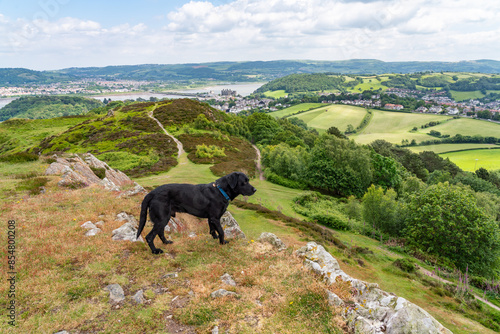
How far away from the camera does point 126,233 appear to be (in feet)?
37.9

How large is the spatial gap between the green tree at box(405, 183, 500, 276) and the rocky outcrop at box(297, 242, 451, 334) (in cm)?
1999

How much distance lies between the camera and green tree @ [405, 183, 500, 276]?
2333cm

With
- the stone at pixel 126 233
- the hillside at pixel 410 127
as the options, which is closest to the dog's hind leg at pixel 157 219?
the stone at pixel 126 233

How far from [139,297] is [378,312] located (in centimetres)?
717

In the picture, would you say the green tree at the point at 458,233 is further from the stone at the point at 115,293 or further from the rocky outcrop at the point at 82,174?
the rocky outcrop at the point at 82,174

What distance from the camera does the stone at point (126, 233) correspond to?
11148 millimetres

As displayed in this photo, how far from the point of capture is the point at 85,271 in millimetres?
8453

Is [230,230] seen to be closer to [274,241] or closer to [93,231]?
[274,241]

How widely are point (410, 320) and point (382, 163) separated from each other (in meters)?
52.2

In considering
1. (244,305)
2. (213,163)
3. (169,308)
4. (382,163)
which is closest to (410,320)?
(244,305)

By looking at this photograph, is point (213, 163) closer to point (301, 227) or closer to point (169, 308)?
point (301, 227)

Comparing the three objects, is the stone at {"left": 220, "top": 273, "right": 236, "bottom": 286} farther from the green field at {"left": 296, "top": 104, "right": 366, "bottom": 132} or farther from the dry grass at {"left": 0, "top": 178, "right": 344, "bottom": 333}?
the green field at {"left": 296, "top": 104, "right": 366, "bottom": 132}

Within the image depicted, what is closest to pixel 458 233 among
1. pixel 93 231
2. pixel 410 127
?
pixel 93 231

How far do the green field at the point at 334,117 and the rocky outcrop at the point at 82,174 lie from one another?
13243 centimetres
